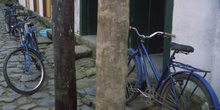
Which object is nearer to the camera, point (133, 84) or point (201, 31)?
point (201, 31)

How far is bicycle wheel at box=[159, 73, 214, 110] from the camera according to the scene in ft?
9.21

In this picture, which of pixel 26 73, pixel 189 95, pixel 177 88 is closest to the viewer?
pixel 189 95

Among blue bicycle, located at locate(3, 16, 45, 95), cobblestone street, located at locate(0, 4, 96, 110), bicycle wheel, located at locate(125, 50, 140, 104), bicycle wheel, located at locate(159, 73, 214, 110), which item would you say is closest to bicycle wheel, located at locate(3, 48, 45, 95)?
blue bicycle, located at locate(3, 16, 45, 95)

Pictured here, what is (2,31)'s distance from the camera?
33.6 ft

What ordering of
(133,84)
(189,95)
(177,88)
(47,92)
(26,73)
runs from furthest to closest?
(26,73), (47,92), (133,84), (177,88), (189,95)

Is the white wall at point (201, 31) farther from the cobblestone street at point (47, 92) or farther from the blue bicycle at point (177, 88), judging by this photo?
the cobblestone street at point (47, 92)

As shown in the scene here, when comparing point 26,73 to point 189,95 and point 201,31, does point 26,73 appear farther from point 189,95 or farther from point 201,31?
point 201,31

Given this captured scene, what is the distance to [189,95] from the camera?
10.4ft

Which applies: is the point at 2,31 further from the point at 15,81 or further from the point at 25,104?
the point at 25,104

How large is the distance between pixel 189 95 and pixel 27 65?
305 cm

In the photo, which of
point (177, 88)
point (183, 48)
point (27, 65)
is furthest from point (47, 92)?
point (183, 48)

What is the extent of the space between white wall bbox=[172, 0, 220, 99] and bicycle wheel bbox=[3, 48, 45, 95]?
251 centimetres

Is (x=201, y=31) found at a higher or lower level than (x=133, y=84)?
Answer: higher

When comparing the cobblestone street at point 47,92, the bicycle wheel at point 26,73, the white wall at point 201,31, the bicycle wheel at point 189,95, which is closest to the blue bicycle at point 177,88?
the bicycle wheel at point 189,95
